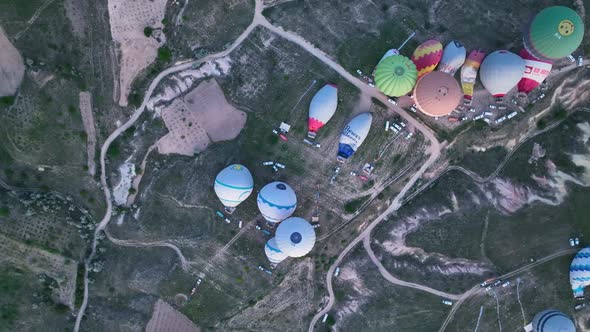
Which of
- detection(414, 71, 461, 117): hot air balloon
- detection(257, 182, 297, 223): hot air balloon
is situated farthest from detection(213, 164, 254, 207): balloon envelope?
detection(414, 71, 461, 117): hot air balloon

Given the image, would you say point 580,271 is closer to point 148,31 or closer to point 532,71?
point 532,71

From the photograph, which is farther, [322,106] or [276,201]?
[322,106]

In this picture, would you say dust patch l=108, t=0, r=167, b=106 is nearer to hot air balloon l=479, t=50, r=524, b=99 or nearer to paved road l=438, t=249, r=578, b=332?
hot air balloon l=479, t=50, r=524, b=99

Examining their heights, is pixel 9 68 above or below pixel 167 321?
above

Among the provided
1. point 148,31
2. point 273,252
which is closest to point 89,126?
point 148,31

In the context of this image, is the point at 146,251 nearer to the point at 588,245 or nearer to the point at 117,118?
the point at 117,118

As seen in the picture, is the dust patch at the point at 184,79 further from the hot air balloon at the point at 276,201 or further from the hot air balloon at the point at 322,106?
the hot air balloon at the point at 276,201
